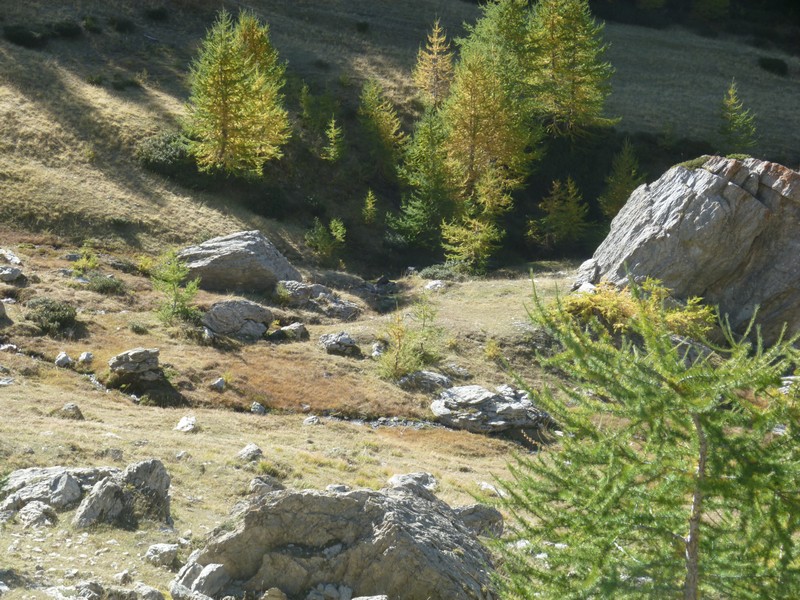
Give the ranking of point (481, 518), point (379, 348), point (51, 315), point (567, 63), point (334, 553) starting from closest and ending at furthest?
1. point (334, 553)
2. point (481, 518)
3. point (51, 315)
4. point (379, 348)
5. point (567, 63)

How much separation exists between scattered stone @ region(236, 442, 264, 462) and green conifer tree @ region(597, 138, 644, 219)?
127 ft

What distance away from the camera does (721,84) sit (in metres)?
71.6

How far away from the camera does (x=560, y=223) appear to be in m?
51.8

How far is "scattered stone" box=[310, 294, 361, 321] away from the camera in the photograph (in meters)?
38.7

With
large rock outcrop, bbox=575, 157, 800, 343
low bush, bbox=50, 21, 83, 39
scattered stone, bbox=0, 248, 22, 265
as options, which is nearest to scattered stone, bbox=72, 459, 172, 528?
scattered stone, bbox=0, 248, 22, 265

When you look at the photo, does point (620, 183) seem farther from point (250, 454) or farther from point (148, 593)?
point (148, 593)

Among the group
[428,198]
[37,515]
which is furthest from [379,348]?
[37,515]

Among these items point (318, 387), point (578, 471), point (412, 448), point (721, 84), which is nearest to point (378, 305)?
point (318, 387)

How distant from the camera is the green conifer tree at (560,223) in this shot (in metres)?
52.0

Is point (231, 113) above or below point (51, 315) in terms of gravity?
above

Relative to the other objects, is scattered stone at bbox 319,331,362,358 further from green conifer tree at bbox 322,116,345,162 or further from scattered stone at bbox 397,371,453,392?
green conifer tree at bbox 322,116,345,162

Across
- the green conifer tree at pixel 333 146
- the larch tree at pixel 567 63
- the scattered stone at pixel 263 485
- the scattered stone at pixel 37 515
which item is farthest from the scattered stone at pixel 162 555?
the larch tree at pixel 567 63

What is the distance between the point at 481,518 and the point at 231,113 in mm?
38310

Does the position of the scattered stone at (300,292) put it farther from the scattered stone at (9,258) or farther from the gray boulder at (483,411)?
the scattered stone at (9,258)
